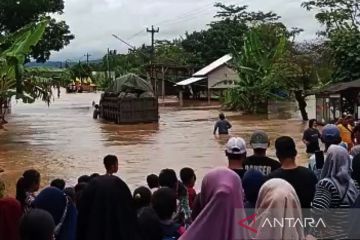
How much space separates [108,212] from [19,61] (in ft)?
45.4

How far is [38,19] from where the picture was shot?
3622 centimetres

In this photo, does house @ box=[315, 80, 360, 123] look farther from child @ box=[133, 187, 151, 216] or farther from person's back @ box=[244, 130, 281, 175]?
child @ box=[133, 187, 151, 216]

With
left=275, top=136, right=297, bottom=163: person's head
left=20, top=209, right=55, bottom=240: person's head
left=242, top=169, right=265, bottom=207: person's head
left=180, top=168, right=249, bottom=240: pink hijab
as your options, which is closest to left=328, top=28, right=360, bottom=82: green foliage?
left=275, top=136, right=297, bottom=163: person's head

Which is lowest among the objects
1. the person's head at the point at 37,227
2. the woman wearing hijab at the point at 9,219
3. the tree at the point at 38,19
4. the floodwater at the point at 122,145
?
the floodwater at the point at 122,145

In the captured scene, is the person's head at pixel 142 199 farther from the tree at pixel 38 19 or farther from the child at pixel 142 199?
the tree at pixel 38 19

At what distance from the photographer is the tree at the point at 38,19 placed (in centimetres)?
3634

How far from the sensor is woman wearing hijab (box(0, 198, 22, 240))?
4.89 m

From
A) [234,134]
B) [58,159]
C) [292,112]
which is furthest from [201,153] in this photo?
[292,112]

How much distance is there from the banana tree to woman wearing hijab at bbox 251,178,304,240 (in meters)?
14.3

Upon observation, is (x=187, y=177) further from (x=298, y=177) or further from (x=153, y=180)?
(x=298, y=177)

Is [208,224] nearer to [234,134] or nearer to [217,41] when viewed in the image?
[234,134]

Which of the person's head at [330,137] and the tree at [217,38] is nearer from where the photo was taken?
the person's head at [330,137]

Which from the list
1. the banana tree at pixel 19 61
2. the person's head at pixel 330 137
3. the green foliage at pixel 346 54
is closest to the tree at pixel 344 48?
the green foliage at pixel 346 54

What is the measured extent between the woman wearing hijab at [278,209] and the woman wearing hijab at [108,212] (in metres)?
1.03
